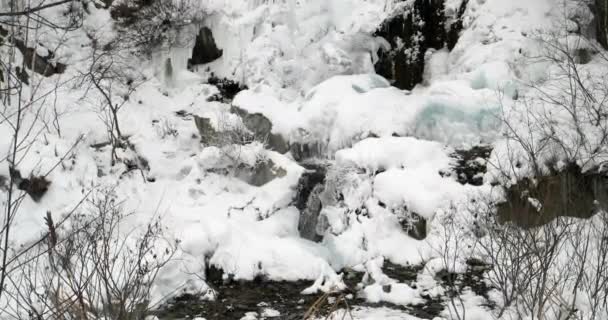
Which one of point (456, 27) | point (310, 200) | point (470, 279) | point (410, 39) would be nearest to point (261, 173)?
point (310, 200)

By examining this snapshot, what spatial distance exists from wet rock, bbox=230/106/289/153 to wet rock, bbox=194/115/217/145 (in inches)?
28.3

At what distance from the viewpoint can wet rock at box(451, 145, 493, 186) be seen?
912 centimetres

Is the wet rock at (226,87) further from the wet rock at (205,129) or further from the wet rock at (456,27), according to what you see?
the wet rock at (456,27)

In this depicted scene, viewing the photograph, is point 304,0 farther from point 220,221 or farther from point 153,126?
point 220,221

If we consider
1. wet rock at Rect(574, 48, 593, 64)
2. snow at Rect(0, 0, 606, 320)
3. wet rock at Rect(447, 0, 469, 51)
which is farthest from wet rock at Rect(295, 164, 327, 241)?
wet rock at Rect(574, 48, 593, 64)

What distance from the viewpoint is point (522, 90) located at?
10305 mm

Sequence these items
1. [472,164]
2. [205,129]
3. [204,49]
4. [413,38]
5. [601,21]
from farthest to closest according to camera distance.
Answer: [204,49] → [413,38] → [205,129] → [601,21] → [472,164]

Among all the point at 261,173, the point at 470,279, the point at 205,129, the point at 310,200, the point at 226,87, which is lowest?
the point at 470,279

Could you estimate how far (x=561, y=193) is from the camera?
280 inches

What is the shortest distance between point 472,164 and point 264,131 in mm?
4183

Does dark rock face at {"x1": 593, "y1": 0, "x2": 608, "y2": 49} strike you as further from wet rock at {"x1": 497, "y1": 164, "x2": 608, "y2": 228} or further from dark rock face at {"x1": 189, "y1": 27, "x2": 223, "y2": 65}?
dark rock face at {"x1": 189, "y1": 27, "x2": 223, "y2": 65}

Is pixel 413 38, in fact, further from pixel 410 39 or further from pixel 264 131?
pixel 264 131

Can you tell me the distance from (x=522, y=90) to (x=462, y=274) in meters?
4.50

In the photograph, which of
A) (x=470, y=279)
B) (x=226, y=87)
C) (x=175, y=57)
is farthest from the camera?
(x=175, y=57)
